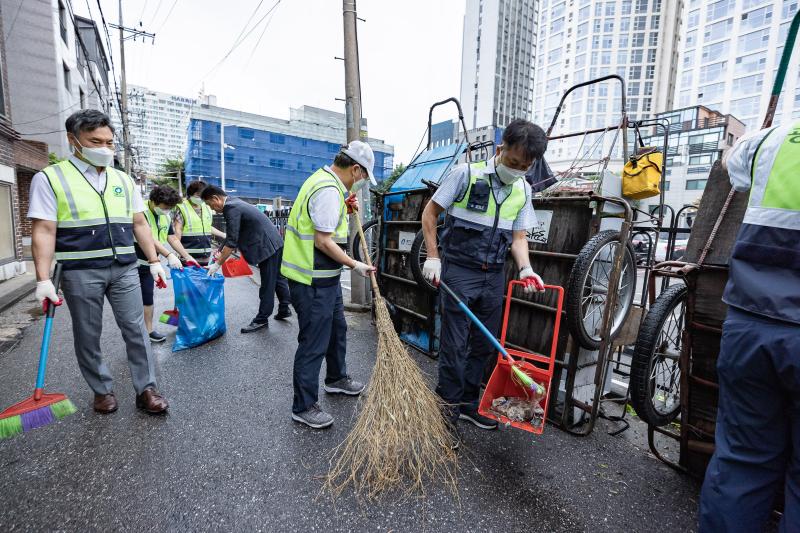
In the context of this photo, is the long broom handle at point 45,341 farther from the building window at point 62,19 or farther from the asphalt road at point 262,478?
the building window at point 62,19

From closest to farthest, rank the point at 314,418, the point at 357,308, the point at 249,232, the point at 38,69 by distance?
the point at 314,418, the point at 249,232, the point at 357,308, the point at 38,69

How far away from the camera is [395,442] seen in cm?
221

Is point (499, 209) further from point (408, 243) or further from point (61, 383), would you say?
point (61, 383)

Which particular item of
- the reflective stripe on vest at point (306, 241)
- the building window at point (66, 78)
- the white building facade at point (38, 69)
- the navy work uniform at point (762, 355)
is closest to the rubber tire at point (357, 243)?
the reflective stripe on vest at point (306, 241)

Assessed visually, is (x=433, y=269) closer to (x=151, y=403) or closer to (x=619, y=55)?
(x=151, y=403)

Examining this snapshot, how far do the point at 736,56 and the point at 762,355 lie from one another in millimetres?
64228

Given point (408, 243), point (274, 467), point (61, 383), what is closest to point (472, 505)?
point (274, 467)

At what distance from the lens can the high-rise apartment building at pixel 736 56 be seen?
4272 cm

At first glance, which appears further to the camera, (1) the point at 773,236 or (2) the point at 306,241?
(2) the point at 306,241

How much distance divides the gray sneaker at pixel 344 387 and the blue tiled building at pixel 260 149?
4392 cm

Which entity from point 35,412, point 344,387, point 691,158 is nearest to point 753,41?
point 691,158

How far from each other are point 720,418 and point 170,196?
16.2 feet

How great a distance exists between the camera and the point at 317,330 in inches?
103

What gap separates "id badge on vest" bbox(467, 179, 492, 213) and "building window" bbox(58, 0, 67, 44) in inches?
908
